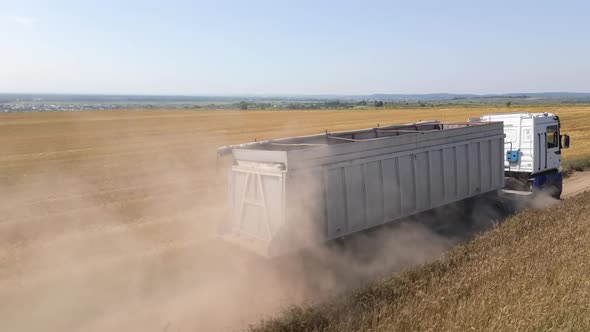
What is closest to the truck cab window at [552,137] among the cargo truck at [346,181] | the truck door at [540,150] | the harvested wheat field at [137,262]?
the truck door at [540,150]

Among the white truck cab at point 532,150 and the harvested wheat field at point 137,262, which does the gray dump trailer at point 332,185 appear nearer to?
the harvested wheat field at point 137,262

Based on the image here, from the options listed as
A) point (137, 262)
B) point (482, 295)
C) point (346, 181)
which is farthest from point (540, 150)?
point (137, 262)

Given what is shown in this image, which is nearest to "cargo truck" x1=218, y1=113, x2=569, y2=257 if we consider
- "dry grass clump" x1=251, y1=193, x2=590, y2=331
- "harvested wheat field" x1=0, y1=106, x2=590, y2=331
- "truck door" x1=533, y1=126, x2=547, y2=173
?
"harvested wheat field" x1=0, y1=106, x2=590, y2=331

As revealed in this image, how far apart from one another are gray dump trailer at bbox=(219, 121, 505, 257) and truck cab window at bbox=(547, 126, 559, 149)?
4.81 m

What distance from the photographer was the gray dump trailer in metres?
7.95

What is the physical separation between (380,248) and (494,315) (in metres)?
4.48

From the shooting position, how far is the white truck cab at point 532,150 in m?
14.0

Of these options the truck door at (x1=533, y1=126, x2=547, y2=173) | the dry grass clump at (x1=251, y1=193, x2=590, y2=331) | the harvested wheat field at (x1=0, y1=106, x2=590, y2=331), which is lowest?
the harvested wheat field at (x1=0, y1=106, x2=590, y2=331)

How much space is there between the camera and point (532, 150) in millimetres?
13875

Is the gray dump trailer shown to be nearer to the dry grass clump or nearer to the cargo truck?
the cargo truck

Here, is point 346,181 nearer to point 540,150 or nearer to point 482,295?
point 482,295

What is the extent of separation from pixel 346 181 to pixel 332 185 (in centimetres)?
37

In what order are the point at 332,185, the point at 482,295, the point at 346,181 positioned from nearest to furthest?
the point at 482,295, the point at 332,185, the point at 346,181

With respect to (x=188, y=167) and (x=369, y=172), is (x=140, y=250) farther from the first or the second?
(x=188, y=167)
